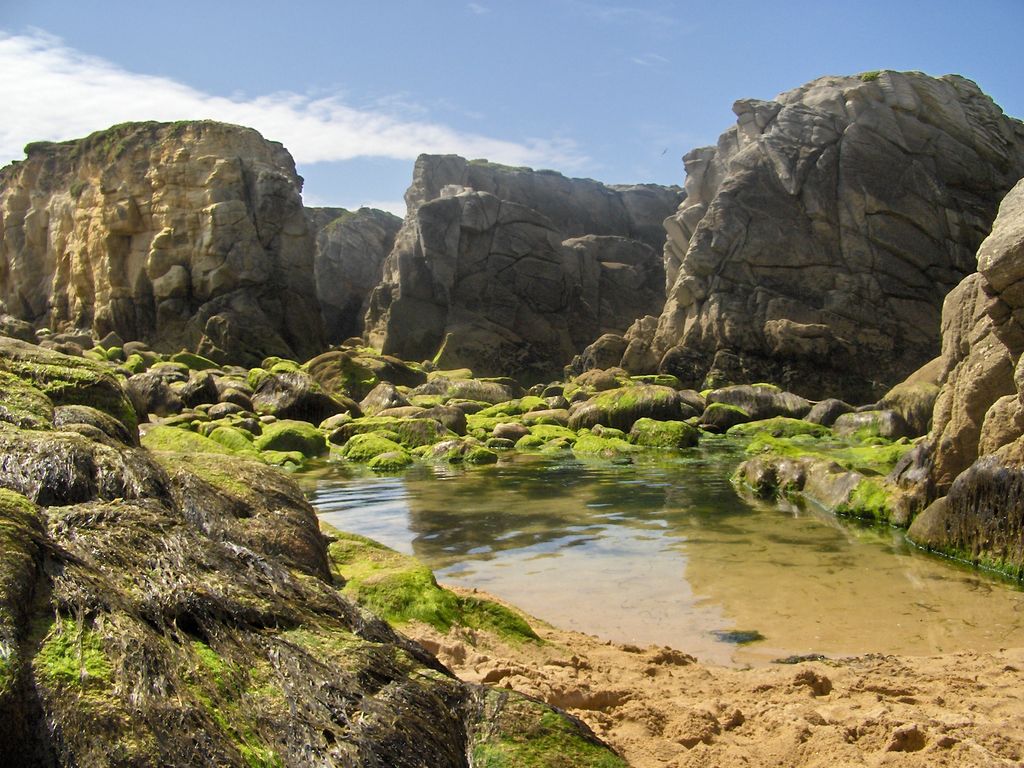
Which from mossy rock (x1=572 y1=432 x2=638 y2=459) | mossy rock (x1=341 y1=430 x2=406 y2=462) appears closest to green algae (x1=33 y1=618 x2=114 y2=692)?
mossy rock (x1=341 y1=430 x2=406 y2=462)

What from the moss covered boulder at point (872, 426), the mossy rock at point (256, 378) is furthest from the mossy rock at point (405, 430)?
the moss covered boulder at point (872, 426)

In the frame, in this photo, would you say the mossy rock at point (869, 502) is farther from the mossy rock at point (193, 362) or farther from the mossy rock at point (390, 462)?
the mossy rock at point (193, 362)

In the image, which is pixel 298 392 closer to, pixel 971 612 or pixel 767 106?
pixel 971 612

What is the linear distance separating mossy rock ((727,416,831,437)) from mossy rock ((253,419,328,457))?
1163cm

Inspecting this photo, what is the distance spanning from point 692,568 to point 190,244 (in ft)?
135

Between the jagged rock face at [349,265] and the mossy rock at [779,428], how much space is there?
39.0 m

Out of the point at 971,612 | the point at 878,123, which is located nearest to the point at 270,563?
the point at 971,612

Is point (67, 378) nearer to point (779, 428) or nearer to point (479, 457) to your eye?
point (479, 457)

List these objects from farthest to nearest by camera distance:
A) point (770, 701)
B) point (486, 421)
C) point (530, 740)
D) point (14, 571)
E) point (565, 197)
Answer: point (565, 197)
point (486, 421)
point (770, 701)
point (530, 740)
point (14, 571)

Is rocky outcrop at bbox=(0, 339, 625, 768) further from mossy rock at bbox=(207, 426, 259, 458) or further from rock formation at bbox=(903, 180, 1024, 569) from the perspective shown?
mossy rock at bbox=(207, 426, 259, 458)

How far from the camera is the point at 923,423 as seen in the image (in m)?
23.3

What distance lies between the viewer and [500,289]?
48.7m

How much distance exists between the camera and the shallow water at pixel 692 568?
7422mm

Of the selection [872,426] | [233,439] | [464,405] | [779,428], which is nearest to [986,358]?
[872,426]
